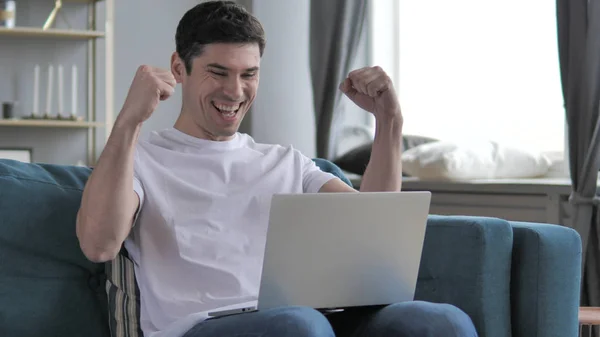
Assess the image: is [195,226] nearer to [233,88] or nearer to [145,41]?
[233,88]

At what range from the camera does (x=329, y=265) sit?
4.86 ft

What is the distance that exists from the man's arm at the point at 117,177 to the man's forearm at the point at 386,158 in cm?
54

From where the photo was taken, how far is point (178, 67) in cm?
182

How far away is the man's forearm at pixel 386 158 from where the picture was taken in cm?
190

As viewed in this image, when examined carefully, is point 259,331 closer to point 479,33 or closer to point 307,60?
point 479,33

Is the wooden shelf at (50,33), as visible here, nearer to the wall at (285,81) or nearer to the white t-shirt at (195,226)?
the wall at (285,81)

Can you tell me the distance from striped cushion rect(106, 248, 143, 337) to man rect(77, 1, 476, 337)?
0.08 feet

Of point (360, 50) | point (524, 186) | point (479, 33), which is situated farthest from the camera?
point (360, 50)

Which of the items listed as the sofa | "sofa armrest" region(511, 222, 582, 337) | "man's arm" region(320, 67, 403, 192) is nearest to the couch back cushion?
the sofa

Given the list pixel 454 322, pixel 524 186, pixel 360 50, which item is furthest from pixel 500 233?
pixel 360 50

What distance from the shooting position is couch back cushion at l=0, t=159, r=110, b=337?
1.67 m

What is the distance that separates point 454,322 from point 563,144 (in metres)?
2.07

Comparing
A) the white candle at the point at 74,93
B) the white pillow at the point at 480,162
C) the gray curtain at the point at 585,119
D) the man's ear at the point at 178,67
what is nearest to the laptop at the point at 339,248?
the man's ear at the point at 178,67

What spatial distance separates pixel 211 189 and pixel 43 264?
0.36 metres
